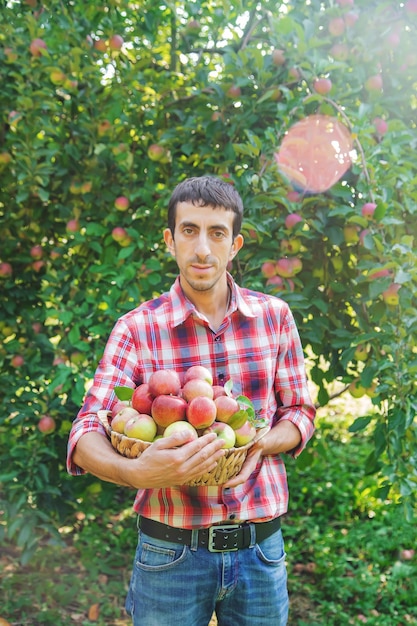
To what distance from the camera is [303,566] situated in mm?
3189

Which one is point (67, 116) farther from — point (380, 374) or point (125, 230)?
point (380, 374)

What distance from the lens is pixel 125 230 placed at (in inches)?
101

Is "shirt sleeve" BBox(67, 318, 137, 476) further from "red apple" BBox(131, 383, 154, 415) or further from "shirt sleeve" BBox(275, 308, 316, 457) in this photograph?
"shirt sleeve" BBox(275, 308, 316, 457)

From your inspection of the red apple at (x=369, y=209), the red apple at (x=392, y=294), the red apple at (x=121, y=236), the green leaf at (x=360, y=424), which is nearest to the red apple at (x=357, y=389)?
the green leaf at (x=360, y=424)

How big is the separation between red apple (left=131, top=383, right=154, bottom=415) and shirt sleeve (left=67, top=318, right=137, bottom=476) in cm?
12

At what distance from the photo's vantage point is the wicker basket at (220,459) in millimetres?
1231

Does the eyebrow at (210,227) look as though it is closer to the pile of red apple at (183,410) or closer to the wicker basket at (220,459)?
the pile of red apple at (183,410)

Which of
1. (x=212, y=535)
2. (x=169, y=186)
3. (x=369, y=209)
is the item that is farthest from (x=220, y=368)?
(x=169, y=186)

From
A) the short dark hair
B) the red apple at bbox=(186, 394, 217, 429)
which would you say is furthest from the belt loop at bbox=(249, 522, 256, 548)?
the short dark hair

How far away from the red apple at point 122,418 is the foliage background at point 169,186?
3.07 feet

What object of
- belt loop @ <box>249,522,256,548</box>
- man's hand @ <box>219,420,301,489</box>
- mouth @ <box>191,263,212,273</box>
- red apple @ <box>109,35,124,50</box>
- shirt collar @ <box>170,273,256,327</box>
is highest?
red apple @ <box>109,35,124,50</box>

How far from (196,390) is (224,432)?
0.11m

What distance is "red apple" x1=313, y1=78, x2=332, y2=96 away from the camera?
218 centimetres

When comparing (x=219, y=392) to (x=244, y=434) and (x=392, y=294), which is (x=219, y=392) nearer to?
(x=244, y=434)
